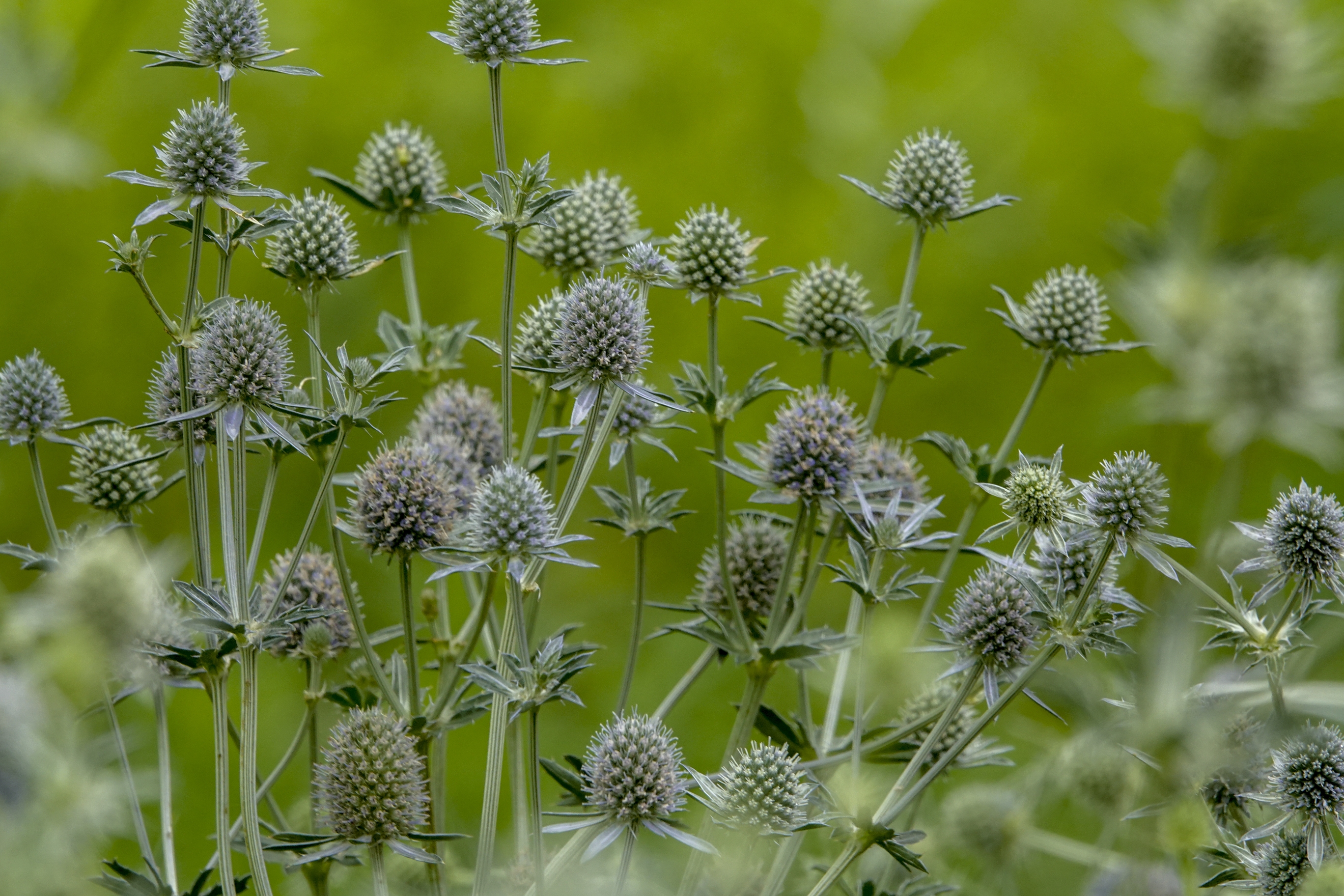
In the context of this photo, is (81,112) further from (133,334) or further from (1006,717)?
(1006,717)

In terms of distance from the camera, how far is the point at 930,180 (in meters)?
1.14

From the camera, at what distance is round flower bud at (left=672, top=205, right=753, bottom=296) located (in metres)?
1.08

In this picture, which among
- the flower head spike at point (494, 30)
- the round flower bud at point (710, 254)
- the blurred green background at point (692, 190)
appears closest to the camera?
the flower head spike at point (494, 30)

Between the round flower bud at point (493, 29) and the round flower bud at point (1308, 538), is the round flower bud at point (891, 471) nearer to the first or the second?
the round flower bud at point (1308, 538)

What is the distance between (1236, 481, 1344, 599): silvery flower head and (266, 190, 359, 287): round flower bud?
31.7 inches

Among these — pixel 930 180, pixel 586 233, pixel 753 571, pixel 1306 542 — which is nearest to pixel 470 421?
pixel 586 233

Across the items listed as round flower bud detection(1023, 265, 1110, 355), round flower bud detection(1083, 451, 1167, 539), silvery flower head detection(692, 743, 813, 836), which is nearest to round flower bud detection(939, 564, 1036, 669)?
round flower bud detection(1083, 451, 1167, 539)

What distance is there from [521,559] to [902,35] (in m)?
1.47

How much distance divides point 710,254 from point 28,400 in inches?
24.6

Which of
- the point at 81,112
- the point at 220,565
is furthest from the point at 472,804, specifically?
the point at 81,112

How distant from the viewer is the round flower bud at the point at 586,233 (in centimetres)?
112

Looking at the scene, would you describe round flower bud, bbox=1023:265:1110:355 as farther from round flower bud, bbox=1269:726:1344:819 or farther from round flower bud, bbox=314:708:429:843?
round flower bud, bbox=314:708:429:843

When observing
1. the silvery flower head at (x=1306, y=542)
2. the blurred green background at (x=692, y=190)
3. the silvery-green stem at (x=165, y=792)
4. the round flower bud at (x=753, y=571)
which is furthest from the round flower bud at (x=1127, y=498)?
the blurred green background at (x=692, y=190)

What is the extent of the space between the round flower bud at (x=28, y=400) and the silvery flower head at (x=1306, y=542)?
0.99m
